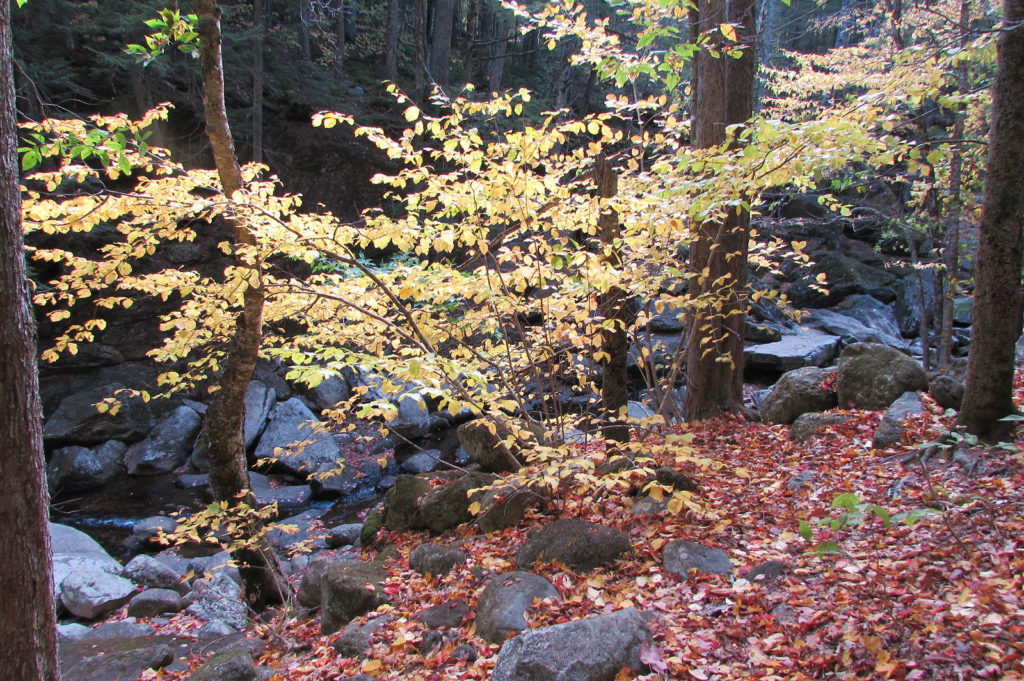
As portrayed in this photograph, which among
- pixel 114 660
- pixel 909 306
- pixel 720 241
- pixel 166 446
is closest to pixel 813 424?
pixel 720 241

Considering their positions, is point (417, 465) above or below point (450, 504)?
below

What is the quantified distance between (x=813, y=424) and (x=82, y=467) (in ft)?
43.1

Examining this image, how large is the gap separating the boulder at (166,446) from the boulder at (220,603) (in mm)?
5814

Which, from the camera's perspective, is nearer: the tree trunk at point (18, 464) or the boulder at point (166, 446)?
the tree trunk at point (18, 464)

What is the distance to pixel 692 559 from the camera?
3762 millimetres

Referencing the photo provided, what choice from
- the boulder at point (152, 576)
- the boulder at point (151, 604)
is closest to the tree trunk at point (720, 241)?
the boulder at point (151, 604)

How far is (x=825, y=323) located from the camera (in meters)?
16.2

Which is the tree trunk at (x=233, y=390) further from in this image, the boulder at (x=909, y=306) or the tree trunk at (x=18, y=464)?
the boulder at (x=909, y=306)

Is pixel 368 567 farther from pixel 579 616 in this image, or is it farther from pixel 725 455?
pixel 725 455

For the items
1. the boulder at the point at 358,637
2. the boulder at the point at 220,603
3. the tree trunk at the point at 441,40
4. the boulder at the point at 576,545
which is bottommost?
the boulder at the point at 220,603

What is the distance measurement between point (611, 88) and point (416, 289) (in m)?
27.5

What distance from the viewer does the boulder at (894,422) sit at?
5336mm

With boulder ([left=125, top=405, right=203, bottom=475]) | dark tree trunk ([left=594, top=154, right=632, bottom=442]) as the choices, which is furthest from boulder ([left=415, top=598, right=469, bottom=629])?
boulder ([left=125, top=405, right=203, bottom=475])

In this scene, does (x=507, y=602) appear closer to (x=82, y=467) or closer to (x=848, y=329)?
(x=82, y=467)
